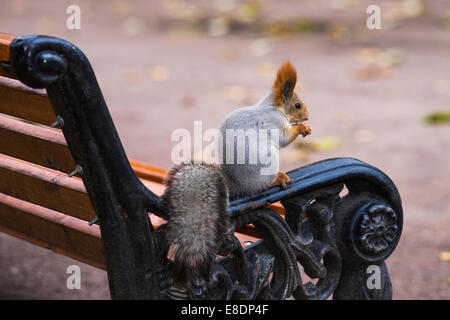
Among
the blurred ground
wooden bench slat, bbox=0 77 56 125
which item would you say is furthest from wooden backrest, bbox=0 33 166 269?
the blurred ground

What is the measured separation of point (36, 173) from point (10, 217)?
15.7 inches

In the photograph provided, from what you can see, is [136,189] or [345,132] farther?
[345,132]

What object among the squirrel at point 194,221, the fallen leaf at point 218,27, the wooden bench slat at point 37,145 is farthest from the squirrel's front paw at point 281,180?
the fallen leaf at point 218,27

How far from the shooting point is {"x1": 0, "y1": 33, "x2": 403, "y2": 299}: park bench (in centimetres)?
160

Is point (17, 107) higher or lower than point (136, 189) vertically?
higher

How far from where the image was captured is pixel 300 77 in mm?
6379

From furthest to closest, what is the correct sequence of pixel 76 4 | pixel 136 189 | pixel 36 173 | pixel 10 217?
pixel 76 4, pixel 10 217, pixel 36 173, pixel 136 189

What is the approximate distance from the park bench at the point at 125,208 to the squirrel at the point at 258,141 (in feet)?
0.16

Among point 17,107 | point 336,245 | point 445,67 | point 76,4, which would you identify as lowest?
point 336,245

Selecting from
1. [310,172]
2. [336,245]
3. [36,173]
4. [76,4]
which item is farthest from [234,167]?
[76,4]

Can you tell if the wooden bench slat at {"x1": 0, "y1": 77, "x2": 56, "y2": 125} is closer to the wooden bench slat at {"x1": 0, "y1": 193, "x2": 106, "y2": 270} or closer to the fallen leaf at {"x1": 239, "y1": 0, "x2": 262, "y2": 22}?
the wooden bench slat at {"x1": 0, "y1": 193, "x2": 106, "y2": 270}

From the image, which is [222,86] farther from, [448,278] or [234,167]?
[234,167]

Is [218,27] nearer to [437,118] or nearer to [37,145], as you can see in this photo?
[437,118]

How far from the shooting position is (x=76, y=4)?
991 centimetres
